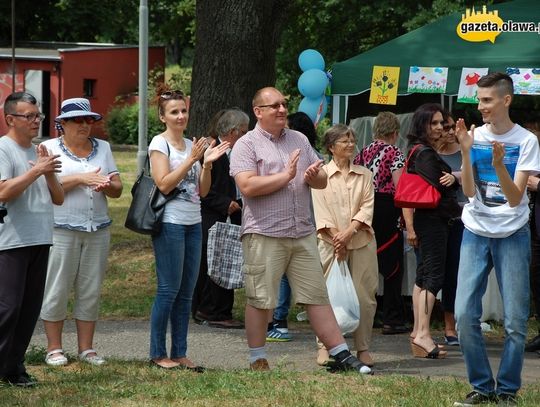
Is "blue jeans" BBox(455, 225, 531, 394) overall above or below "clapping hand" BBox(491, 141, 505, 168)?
below

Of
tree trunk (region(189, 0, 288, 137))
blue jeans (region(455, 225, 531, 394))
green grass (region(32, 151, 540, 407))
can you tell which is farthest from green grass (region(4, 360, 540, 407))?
tree trunk (region(189, 0, 288, 137))

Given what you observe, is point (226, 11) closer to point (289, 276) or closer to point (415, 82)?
point (415, 82)

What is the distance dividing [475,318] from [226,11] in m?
7.16

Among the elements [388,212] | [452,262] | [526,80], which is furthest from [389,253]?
[526,80]

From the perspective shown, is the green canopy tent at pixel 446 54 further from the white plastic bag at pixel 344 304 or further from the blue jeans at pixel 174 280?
the blue jeans at pixel 174 280

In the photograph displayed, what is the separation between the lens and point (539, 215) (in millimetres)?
8711

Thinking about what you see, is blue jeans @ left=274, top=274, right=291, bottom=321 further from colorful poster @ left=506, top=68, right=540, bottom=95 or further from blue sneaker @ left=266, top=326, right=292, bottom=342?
colorful poster @ left=506, top=68, right=540, bottom=95

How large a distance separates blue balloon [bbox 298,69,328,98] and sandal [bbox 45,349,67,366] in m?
4.88

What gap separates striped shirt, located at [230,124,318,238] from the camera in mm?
7312

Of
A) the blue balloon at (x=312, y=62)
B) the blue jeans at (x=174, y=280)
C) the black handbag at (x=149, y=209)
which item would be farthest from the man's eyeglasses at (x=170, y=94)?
the blue balloon at (x=312, y=62)

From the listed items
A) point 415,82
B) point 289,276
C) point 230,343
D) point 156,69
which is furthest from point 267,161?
point 156,69

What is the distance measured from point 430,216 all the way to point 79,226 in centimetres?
283

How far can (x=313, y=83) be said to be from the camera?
458 inches

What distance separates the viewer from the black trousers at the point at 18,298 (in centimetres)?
666
